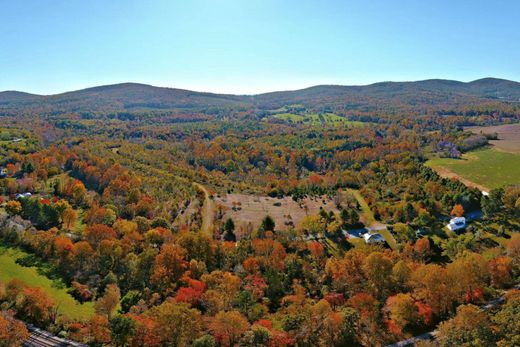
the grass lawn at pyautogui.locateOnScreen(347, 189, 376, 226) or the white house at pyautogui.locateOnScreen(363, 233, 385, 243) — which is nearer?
the white house at pyautogui.locateOnScreen(363, 233, 385, 243)

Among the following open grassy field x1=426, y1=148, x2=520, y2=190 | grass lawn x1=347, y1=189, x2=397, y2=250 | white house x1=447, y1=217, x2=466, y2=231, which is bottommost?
grass lawn x1=347, y1=189, x2=397, y2=250

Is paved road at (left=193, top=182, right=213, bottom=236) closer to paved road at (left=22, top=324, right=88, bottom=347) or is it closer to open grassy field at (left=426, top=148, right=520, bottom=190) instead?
paved road at (left=22, top=324, right=88, bottom=347)

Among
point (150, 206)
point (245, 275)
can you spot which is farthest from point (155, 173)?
point (245, 275)

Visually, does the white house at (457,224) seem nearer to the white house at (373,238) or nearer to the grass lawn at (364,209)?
the white house at (373,238)

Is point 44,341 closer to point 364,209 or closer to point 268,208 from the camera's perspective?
point 268,208

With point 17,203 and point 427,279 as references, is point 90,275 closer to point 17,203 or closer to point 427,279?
point 17,203

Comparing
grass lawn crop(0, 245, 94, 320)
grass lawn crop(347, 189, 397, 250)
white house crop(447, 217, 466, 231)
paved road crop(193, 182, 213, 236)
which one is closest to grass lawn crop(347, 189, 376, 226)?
grass lawn crop(347, 189, 397, 250)

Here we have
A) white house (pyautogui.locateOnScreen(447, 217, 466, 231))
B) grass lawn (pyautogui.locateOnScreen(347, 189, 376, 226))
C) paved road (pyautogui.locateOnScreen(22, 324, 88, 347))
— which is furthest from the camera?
grass lawn (pyautogui.locateOnScreen(347, 189, 376, 226))

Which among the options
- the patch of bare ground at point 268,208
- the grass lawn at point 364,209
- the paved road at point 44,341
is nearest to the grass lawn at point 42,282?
the paved road at point 44,341
